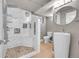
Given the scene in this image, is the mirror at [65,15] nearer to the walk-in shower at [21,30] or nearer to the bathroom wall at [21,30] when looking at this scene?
the walk-in shower at [21,30]

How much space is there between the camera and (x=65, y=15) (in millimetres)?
2404

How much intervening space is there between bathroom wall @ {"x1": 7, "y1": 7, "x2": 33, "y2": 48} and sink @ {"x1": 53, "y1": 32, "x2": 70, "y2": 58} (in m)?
1.99

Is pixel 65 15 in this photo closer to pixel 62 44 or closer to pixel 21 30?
pixel 62 44

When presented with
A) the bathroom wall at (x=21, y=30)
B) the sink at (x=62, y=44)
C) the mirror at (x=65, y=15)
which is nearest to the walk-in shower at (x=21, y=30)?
the bathroom wall at (x=21, y=30)

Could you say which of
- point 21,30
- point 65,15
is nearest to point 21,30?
point 21,30

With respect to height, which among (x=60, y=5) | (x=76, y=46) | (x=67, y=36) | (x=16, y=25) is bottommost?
(x=76, y=46)

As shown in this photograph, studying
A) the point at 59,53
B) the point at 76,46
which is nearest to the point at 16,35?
the point at 59,53

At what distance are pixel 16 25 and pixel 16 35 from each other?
485 millimetres

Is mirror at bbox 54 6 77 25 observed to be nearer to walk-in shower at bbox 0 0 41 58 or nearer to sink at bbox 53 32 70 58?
sink at bbox 53 32 70 58

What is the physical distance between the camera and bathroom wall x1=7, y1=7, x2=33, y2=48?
421 cm

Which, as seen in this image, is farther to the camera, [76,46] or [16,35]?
[16,35]

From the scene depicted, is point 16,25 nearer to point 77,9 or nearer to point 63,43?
point 63,43

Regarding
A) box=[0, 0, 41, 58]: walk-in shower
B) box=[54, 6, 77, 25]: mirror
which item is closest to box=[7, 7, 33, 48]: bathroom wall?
box=[0, 0, 41, 58]: walk-in shower

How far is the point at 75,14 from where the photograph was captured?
6.85 feet
